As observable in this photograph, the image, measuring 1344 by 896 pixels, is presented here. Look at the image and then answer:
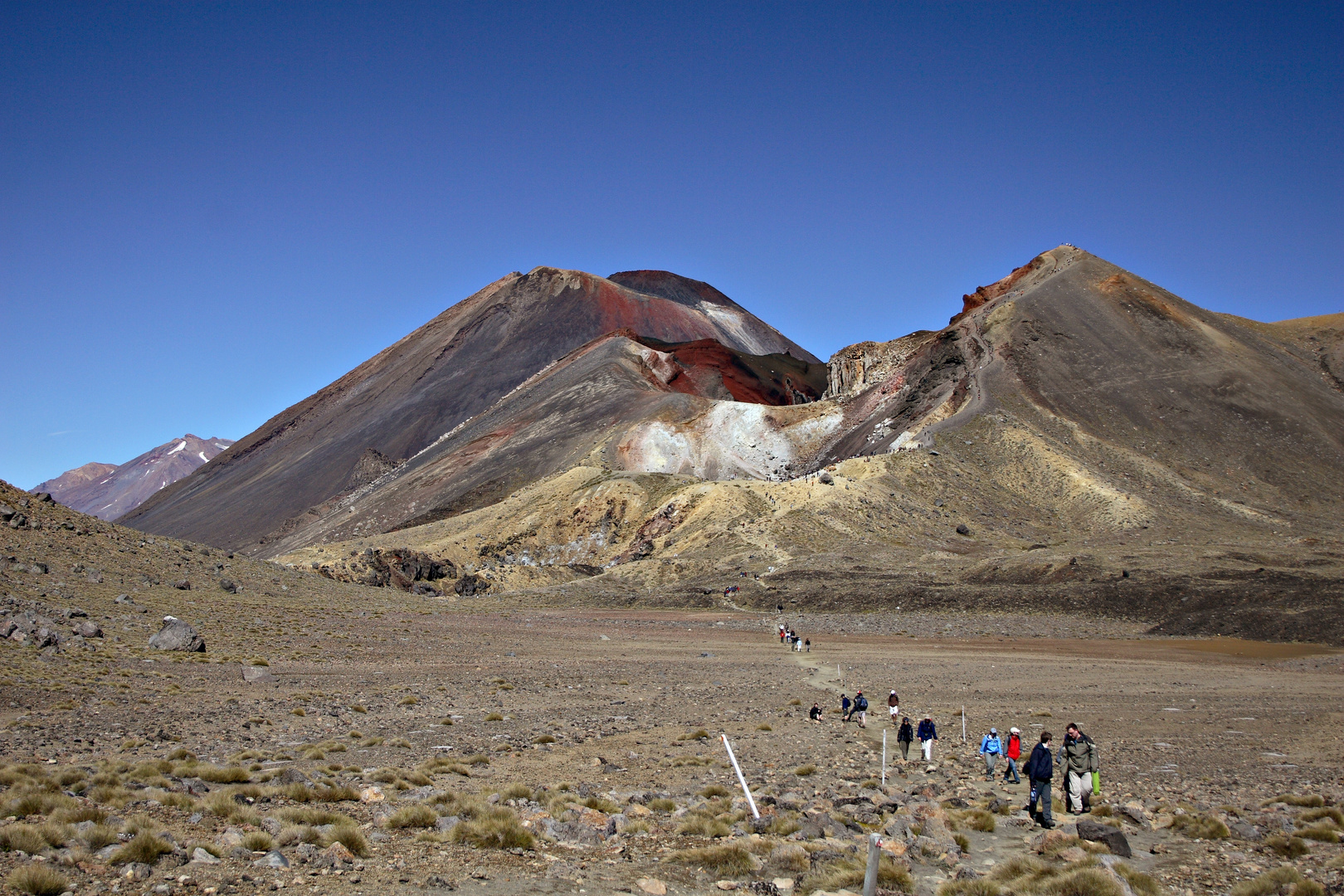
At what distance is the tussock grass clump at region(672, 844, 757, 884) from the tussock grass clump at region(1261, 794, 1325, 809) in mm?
7095

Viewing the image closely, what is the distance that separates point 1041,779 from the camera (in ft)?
36.3

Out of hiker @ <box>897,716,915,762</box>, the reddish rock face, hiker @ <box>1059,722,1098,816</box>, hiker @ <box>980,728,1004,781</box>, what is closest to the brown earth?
hiker @ <box>1059,722,1098,816</box>

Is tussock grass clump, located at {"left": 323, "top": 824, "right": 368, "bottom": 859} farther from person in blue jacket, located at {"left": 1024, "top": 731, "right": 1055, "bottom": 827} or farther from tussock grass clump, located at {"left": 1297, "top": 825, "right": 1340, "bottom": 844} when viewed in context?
tussock grass clump, located at {"left": 1297, "top": 825, "right": 1340, "bottom": 844}

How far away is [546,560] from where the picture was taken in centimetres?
5988

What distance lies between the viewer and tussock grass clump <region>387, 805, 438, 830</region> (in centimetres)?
947

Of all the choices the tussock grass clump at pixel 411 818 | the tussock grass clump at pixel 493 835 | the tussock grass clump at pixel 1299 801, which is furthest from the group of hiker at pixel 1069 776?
the tussock grass clump at pixel 411 818

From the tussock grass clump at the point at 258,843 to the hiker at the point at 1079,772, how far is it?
365 inches

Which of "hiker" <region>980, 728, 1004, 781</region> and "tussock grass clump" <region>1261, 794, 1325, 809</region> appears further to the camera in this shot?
"hiker" <region>980, 728, 1004, 781</region>

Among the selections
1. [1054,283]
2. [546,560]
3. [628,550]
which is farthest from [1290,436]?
[546,560]

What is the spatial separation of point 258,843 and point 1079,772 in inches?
372

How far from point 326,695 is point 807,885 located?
14.0 metres

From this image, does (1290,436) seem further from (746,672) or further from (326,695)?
(326,695)

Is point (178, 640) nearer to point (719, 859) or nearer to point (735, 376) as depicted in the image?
point (719, 859)

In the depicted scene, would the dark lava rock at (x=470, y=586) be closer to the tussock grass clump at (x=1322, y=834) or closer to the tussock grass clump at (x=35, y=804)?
the tussock grass clump at (x=35, y=804)
